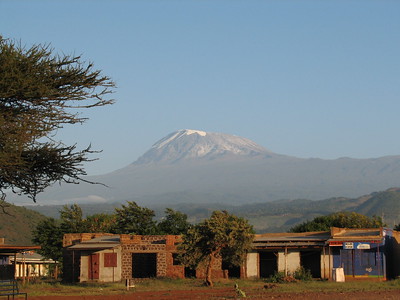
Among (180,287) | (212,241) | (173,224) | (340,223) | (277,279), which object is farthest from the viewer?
(340,223)

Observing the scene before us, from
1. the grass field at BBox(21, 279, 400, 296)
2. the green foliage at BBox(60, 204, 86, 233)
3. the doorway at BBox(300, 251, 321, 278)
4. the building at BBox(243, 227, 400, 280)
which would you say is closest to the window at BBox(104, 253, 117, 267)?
the grass field at BBox(21, 279, 400, 296)

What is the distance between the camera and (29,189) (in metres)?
27.1

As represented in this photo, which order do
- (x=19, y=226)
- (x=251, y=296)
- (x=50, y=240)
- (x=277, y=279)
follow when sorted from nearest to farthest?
(x=251, y=296)
(x=277, y=279)
(x=50, y=240)
(x=19, y=226)

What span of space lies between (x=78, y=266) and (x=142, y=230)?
2447cm

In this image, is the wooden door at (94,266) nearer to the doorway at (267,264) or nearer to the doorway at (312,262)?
the doorway at (267,264)

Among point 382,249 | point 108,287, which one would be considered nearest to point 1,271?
point 108,287

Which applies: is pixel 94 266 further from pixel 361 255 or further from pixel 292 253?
pixel 361 255

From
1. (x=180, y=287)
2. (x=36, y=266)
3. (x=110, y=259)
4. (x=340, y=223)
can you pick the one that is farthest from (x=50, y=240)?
(x=180, y=287)

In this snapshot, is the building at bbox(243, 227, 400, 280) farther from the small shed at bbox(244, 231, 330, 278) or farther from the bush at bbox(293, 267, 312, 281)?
the bush at bbox(293, 267, 312, 281)

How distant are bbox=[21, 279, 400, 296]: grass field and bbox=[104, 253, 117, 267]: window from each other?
2948 mm

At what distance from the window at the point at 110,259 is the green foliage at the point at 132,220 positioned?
25.7m

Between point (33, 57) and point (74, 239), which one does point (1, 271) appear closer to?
point (33, 57)

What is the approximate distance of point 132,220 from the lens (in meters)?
76.6

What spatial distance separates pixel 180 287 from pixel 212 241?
3.54 meters
